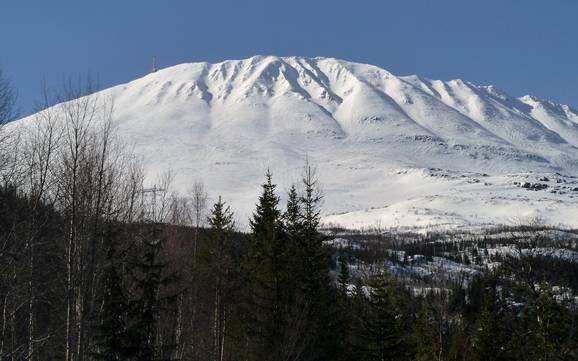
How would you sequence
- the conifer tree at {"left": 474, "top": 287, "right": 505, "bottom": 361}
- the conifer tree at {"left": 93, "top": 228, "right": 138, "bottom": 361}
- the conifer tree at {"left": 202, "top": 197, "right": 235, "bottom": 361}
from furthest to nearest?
the conifer tree at {"left": 474, "top": 287, "right": 505, "bottom": 361}
the conifer tree at {"left": 202, "top": 197, "right": 235, "bottom": 361}
the conifer tree at {"left": 93, "top": 228, "right": 138, "bottom": 361}

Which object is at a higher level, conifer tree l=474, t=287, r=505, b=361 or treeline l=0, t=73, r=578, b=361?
treeline l=0, t=73, r=578, b=361

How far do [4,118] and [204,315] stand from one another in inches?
1043

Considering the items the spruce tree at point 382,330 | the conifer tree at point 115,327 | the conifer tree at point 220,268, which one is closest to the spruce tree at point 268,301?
the conifer tree at point 220,268

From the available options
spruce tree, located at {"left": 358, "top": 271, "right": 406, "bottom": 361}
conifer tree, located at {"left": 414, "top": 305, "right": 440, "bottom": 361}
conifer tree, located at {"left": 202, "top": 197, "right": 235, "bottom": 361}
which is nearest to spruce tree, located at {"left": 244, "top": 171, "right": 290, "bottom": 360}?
conifer tree, located at {"left": 202, "top": 197, "right": 235, "bottom": 361}

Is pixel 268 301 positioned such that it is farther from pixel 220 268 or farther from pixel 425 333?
pixel 425 333

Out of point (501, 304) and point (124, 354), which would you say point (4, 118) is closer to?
point (124, 354)

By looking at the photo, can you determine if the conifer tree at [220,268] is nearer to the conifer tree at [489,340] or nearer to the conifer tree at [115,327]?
the conifer tree at [115,327]

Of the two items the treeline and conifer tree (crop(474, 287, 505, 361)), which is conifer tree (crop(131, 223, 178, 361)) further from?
conifer tree (crop(474, 287, 505, 361))

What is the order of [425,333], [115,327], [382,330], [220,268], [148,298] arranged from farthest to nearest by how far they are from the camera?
[425,333], [382,330], [220,268], [148,298], [115,327]

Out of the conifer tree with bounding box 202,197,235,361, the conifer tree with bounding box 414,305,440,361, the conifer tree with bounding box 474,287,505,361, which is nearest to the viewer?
the conifer tree with bounding box 202,197,235,361

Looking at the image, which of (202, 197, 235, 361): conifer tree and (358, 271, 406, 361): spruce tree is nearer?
(202, 197, 235, 361): conifer tree

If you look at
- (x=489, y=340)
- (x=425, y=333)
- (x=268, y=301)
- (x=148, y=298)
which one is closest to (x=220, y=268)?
(x=268, y=301)

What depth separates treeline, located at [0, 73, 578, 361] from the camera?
17250mm

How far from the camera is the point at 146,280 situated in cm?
2362
